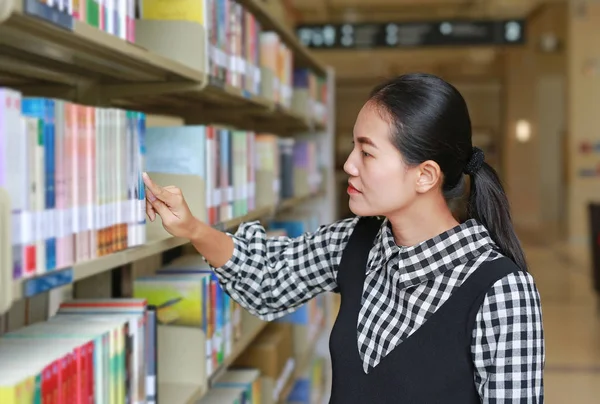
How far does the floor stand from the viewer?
4934mm

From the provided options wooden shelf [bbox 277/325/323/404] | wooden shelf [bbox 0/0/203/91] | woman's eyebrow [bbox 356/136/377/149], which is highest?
wooden shelf [bbox 0/0/203/91]

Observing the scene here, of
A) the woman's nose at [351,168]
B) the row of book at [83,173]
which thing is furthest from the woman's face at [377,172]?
the row of book at [83,173]

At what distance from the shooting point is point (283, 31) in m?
3.46

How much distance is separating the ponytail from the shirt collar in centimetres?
4

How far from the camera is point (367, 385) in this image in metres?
1.75

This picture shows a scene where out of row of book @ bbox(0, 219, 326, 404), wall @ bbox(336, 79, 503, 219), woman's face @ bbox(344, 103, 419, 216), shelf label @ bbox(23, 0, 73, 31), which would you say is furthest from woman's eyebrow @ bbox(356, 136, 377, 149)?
wall @ bbox(336, 79, 503, 219)

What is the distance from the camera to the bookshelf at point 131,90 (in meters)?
1.19

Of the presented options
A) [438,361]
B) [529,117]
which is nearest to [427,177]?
[438,361]

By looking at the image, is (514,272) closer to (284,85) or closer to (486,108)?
(284,85)

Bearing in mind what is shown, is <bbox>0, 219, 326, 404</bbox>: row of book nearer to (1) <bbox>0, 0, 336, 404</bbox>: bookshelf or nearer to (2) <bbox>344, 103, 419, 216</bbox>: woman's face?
(1) <bbox>0, 0, 336, 404</bbox>: bookshelf

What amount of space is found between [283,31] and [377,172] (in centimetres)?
184

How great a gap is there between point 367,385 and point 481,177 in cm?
54

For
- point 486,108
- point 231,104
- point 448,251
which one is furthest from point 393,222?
point 486,108

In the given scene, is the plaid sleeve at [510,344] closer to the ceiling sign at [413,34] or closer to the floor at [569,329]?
the floor at [569,329]
